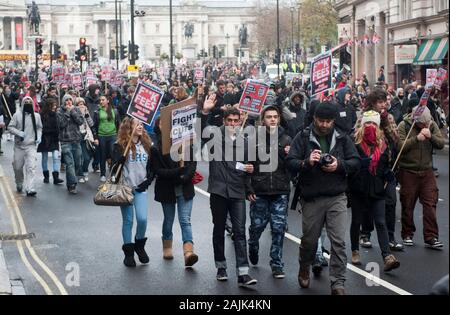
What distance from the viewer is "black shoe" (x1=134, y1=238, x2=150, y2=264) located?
11125 mm

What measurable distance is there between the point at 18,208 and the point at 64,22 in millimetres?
168200

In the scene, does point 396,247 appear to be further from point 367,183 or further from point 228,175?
point 228,175

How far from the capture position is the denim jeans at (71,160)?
1752 cm

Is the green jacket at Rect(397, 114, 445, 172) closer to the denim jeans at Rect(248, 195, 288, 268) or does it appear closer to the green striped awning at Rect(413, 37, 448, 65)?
the denim jeans at Rect(248, 195, 288, 268)

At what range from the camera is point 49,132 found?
727 inches

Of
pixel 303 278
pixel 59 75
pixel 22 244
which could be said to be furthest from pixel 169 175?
pixel 59 75

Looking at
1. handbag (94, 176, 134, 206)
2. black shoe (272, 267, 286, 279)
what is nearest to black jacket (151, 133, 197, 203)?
handbag (94, 176, 134, 206)

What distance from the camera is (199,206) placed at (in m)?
15.7

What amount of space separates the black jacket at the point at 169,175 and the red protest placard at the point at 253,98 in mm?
1937

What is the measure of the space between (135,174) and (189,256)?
1.11 metres

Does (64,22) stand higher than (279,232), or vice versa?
(64,22)
